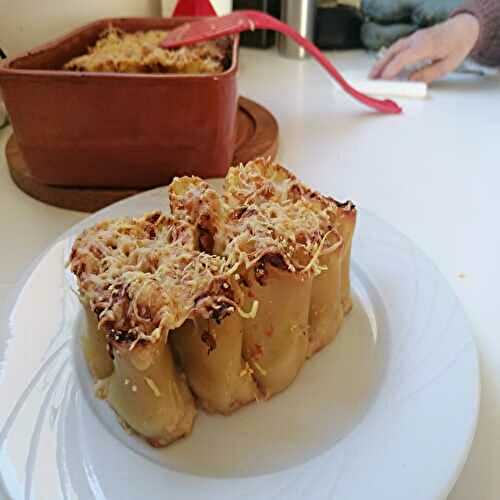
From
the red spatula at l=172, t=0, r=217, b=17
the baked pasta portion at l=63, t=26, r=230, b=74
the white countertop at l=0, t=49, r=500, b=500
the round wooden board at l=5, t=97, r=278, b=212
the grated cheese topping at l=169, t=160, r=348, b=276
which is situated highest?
the baked pasta portion at l=63, t=26, r=230, b=74

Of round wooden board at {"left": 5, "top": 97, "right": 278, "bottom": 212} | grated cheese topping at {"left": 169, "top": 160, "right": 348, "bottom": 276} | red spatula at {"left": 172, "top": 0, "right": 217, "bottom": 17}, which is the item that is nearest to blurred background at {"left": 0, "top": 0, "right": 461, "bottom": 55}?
red spatula at {"left": 172, "top": 0, "right": 217, "bottom": 17}

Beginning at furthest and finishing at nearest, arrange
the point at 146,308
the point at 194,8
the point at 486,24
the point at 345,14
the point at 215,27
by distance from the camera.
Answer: the point at 345,14 → the point at 486,24 → the point at 194,8 → the point at 215,27 → the point at 146,308

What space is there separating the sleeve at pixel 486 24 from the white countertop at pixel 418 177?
6 cm

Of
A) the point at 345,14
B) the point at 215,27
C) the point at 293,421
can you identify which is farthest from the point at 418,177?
the point at 345,14

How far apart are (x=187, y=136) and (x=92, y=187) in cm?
15

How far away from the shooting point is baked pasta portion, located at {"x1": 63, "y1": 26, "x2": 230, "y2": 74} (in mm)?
783

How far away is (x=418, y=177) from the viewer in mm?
888

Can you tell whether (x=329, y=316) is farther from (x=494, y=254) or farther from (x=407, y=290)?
(x=494, y=254)

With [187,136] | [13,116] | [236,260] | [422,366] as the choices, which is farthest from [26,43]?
[422,366]

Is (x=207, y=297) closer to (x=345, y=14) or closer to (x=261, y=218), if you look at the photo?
(x=261, y=218)

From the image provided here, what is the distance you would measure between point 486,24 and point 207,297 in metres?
1.05

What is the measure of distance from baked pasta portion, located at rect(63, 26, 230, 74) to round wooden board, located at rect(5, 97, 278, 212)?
13 centimetres

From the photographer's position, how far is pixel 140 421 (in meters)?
0.46

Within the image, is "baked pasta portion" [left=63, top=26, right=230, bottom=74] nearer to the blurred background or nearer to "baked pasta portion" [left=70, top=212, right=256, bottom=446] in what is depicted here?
the blurred background
